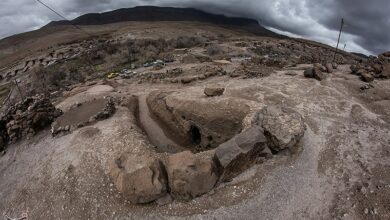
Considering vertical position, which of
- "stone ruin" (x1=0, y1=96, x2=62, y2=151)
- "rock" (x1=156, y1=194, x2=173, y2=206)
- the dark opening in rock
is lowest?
the dark opening in rock

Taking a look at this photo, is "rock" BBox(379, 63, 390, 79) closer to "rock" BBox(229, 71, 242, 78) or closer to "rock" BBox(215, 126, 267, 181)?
"rock" BBox(229, 71, 242, 78)

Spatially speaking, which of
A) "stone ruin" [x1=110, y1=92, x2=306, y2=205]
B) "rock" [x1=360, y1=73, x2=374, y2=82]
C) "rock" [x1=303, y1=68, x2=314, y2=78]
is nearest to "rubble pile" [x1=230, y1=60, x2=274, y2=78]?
"rock" [x1=303, y1=68, x2=314, y2=78]

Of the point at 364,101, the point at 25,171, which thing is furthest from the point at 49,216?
the point at 364,101

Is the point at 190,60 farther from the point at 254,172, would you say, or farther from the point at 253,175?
the point at 253,175

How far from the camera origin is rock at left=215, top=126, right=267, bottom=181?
493 inches

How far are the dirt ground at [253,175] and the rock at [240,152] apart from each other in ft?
1.22

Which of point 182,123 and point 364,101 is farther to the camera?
point 364,101

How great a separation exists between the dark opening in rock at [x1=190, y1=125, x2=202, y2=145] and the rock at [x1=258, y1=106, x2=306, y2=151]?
4.08 meters

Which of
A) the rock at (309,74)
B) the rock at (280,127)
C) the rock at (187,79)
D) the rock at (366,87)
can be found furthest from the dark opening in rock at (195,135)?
the rock at (366,87)

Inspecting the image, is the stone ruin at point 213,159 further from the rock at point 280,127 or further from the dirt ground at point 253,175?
the dirt ground at point 253,175

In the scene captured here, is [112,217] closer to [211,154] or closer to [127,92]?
[211,154]

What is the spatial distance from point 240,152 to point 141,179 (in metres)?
4.13

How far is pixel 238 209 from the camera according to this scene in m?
11.6

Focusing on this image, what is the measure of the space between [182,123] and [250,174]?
255 inches
